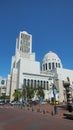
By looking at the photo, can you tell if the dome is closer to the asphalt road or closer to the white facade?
the white facade

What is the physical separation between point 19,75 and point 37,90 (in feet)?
96.9

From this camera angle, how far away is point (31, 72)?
11369 cm

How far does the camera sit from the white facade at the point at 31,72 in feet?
354

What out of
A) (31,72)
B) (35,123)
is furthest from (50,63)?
(35,123)

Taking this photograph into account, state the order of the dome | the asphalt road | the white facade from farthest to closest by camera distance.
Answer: the dome → the white facade → the asphalt road

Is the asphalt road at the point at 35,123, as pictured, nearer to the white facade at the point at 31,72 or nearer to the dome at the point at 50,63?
the white facade at the point at 31,72

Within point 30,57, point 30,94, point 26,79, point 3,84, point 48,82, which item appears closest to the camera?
point 30,94

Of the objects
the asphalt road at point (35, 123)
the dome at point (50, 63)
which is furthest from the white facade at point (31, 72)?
the asphalt road at point (35, 123)

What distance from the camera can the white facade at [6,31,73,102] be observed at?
10794cm

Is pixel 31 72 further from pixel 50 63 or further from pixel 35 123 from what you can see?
pixel 35 123

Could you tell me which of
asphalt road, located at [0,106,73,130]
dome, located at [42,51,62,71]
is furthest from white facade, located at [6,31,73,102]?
asphalt road, located at [0,106,73,130]

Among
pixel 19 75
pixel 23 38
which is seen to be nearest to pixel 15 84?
pixel 19 75

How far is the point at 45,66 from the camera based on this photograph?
5482 inches

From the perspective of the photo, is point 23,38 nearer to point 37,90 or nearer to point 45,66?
point 45,66
